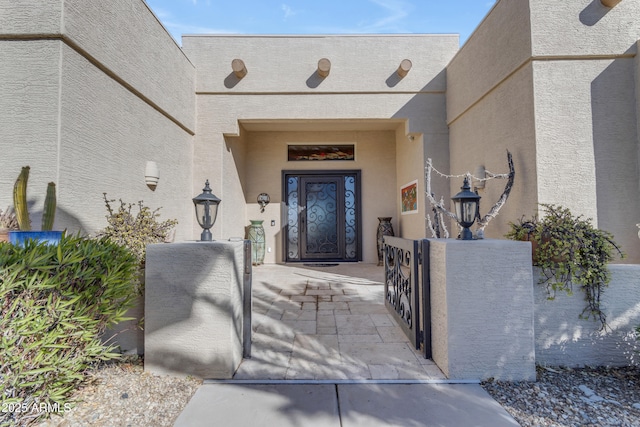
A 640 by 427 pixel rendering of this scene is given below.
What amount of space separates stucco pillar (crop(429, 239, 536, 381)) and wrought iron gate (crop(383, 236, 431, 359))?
28 cm

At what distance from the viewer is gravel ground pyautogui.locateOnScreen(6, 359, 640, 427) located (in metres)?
1.71

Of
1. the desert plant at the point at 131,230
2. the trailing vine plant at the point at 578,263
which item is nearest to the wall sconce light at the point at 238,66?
the desert plant at the point at 131,230

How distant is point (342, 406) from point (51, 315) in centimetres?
180

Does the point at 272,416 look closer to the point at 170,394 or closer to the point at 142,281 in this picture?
the point at 170,394

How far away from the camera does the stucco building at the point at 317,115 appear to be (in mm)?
2722

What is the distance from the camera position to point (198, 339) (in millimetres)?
2164

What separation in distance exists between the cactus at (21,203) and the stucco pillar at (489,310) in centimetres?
339

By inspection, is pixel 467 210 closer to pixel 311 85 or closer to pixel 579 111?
pixel 579 111

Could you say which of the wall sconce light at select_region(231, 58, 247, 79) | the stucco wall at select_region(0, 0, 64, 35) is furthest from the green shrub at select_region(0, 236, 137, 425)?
the wall sconce light at select_region(231, 58, 247, 79)

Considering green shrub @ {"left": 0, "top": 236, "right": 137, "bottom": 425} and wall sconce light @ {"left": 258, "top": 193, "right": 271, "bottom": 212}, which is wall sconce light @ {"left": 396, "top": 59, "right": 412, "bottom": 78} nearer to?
wall sconce light @ {"left": 258, "top": 193, "right": 271, "bottom": 212}

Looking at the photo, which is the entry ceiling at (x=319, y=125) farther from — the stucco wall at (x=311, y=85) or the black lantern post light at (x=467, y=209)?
the black lantern post light at (x=467, y=209)

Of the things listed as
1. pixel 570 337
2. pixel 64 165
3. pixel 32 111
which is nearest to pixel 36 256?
pixel 64 165

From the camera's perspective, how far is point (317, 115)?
18.0ft

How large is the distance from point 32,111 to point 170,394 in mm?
2760
